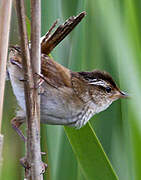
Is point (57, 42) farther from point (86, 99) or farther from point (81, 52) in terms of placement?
point (86, 99)

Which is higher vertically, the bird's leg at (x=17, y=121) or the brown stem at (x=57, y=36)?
the brown stem at (x=57, y=36)

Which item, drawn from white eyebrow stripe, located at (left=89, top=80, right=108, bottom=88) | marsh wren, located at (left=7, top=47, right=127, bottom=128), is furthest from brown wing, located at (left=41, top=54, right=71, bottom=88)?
white eyebrow stripe, located at (left=89, top=80, right=108, bottom=88)

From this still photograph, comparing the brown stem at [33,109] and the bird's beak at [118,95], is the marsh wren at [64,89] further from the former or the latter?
the brown stem at [33,109]

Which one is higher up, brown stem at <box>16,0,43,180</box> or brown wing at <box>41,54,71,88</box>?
brown wing at <box>41,54,71,88</box>

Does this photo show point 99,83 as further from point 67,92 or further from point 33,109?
point 33,109

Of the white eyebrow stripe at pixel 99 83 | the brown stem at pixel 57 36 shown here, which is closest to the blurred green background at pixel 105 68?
the brown stem at pixel 57 36

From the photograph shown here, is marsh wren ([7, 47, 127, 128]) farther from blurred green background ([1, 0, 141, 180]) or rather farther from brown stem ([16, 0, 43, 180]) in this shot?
brown stem ([16, 0, 43, 180])

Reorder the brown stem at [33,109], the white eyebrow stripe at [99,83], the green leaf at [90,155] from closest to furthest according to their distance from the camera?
the brown stem at [33,109]
the green leaf at [90,155]
the white eyebrow stripe at [99,83]

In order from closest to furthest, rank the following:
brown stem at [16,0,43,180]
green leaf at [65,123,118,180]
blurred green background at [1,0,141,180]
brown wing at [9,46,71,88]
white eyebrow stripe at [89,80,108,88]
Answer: brown stem at [16,0,43,180] < green leaf at [65,123,118,180] < blurred green background at [1,0,141,180] < brown wing at [9,46,71,88] < white eyebrow stripe at [89,80,108,88]

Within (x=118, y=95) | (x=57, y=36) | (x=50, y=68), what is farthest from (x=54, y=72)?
(x=118, y=95)
